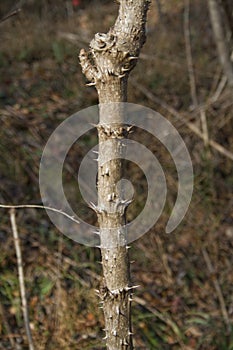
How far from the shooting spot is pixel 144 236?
273cm

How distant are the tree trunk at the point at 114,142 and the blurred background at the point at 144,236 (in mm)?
945

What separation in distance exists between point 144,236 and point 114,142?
5.67ft

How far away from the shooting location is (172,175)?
3098mm

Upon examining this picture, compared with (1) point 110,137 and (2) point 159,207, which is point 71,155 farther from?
(1) point 110,137

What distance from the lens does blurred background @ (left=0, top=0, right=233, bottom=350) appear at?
2.23 metres

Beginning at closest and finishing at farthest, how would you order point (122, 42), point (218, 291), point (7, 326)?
point (122, 42)
point (7, 326)
point (218, 291)

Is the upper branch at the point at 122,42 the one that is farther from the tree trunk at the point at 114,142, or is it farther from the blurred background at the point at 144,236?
the blurred background at the point at 144,236

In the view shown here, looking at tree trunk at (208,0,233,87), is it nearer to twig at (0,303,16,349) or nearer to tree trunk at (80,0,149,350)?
twig at (0,303,16,349)

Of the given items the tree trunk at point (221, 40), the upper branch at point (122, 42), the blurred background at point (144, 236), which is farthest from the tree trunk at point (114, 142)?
the tree trunk at point (221, 40)

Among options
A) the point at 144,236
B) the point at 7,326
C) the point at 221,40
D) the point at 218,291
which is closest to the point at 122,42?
the point at 7,326

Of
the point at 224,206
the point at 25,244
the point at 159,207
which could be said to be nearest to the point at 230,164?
the point at 224,206

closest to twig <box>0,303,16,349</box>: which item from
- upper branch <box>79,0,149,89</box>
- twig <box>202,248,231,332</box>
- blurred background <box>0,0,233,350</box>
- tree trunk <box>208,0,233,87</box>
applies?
blurred background <box>0,0,233,350</box>

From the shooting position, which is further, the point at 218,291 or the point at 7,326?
the point at 218,291

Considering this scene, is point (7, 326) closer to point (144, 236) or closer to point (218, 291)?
point (144, 236)
